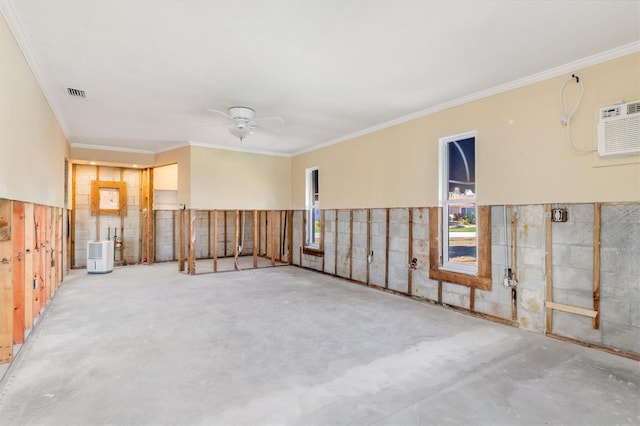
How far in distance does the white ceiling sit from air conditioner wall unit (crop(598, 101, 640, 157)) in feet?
1.86

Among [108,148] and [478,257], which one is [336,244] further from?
[108,148]

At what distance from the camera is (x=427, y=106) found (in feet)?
15.0

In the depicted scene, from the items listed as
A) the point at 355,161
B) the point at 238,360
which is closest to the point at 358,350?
the point at 238,360

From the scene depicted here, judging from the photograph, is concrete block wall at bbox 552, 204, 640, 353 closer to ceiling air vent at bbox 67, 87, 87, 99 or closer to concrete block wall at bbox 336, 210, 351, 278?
concrete block wall at bbox 336, 210, 351, 278

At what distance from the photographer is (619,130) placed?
2.93 meters

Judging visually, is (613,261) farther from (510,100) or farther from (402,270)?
(402,270)

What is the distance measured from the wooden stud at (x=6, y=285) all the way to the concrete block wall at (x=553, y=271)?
4.71 m

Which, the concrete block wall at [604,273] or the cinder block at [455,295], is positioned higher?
the concrete block wall at [604,273]

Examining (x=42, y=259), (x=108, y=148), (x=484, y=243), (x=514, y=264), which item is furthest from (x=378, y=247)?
(x=108, y=148)

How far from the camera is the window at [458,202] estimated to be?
4.37m

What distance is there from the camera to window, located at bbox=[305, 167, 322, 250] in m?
7.58

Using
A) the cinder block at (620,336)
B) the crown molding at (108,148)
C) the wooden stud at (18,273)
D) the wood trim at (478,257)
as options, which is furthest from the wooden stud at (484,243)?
the crown molding at (108,148)

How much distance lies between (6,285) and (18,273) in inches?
16.2

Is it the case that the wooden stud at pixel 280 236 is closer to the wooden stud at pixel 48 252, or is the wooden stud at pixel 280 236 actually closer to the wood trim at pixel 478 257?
the wood trim at pixel 478 257
